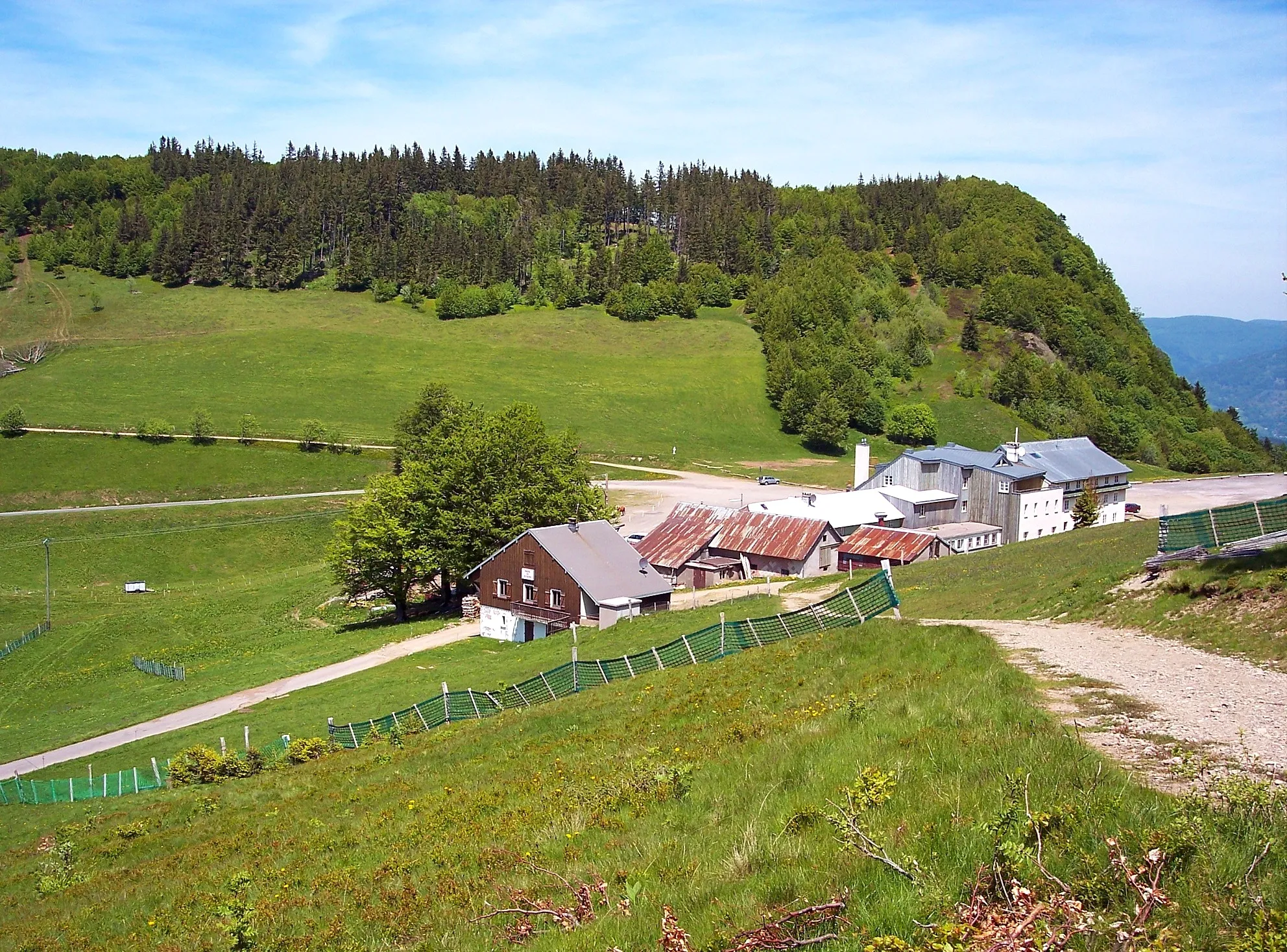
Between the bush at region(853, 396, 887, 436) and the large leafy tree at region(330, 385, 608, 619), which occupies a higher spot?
the bush at region(853, 396, 887, 436)

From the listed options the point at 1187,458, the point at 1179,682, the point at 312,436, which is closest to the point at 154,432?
the point at 312,436

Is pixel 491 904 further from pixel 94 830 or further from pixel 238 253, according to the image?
pixel 238 253

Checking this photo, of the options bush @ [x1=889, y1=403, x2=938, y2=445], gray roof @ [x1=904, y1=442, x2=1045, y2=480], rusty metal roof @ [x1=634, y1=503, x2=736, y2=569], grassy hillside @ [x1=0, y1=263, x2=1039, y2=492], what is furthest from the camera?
bush @ [x1=889, y1=403, x2=938, y2=445]

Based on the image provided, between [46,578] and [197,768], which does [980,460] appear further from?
[46,578]

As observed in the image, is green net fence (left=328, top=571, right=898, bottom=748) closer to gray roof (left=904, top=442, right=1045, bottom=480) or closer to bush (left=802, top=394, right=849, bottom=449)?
gray roof (left=904, top=442, right=1045, bottom=480)

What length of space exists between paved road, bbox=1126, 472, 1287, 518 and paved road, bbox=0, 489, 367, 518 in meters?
73.0

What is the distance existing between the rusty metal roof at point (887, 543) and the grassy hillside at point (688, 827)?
45.8 meters

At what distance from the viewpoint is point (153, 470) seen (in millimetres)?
100875

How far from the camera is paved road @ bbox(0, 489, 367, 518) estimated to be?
289ft

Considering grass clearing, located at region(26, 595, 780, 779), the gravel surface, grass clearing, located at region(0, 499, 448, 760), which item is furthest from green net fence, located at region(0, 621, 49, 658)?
the gravel surface

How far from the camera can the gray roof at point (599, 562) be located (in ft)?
177

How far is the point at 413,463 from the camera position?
70.1 metres

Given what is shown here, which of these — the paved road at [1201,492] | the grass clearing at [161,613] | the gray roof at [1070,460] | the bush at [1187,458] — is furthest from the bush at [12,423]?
the bush at [1187,458]

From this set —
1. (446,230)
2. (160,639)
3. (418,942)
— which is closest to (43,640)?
(160,639)
